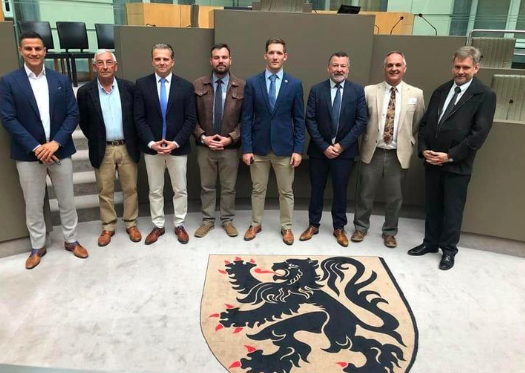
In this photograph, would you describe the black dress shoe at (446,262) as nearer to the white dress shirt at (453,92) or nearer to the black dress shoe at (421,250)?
the black dress shoe at (421,250)

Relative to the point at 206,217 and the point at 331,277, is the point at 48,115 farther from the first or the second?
the point at 331,277

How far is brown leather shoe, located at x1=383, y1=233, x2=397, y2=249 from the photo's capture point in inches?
155

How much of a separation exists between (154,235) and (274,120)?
1554mm

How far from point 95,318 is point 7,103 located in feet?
5.70

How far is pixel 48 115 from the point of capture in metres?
3.27

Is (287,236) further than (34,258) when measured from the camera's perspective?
Yes

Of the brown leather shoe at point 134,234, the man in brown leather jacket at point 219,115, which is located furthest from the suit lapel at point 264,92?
the brown leather shoe at point 134,234

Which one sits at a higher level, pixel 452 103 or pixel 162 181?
pixel 452 103

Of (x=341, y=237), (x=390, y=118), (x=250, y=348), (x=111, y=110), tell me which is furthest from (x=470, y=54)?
(x=111, y=110)

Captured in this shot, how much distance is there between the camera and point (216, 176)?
405 centimetres

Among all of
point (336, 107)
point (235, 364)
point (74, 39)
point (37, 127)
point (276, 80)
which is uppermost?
point (74, 39)

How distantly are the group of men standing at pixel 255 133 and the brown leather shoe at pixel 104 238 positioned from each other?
0.04 feet

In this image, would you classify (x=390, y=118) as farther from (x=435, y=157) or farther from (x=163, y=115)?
(x=163, y=115)

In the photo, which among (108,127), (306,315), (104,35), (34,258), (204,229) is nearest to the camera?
(306,315)
